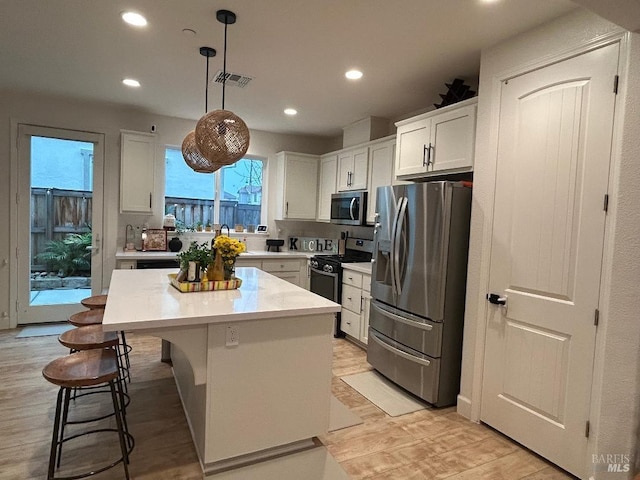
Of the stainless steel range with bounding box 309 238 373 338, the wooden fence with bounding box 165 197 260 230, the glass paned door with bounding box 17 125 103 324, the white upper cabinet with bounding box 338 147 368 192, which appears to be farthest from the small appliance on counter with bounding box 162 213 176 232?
the white upper cabinet with bounding box 338 147 368 192

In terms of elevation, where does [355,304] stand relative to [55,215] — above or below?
below

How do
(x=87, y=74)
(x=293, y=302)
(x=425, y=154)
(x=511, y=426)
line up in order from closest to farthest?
(x=293, y=302) < (x=511, y=426) < (x=425, y=154) < (x=87, y=74)

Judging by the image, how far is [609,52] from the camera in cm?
195

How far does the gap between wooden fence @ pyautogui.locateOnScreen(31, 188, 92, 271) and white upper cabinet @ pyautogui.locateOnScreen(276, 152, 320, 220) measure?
242cm

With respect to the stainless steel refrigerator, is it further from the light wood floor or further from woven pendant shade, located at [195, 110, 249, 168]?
woven pendant shade, located at [195, 110, 249, 168]

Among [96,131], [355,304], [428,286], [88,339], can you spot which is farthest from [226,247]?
[96,131]

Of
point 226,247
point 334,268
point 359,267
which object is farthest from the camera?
point 334,268

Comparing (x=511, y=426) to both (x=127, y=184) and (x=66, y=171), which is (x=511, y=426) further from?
(x=66, y=171)

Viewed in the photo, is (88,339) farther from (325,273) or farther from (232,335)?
(325,273)

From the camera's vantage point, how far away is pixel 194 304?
2064mm

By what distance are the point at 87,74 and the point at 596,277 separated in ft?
14.0

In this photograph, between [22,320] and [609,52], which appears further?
[22,320]

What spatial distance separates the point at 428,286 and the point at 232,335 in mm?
1539

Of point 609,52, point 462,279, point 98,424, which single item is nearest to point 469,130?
point 609,52
